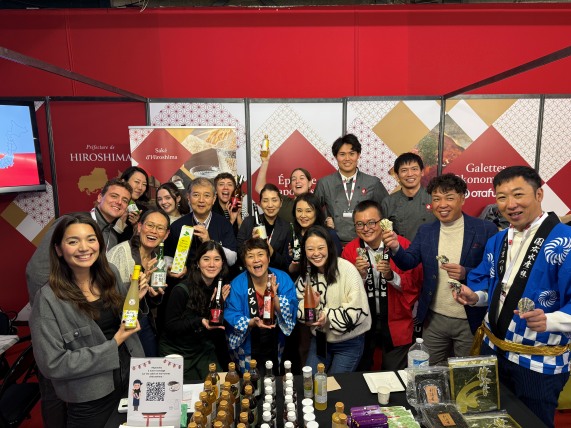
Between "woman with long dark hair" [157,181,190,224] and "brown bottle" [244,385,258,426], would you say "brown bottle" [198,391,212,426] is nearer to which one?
"brown bottle" [244,385,258,426]

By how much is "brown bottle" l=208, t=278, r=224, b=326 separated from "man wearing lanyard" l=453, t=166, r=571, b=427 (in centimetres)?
166

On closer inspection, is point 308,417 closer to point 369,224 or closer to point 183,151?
point 369,224

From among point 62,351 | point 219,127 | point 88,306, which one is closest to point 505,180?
point 88,306

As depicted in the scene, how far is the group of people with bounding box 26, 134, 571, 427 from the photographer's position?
2.04 m

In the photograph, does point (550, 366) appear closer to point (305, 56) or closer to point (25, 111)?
point (305, 56)

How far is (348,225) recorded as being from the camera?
158 inches

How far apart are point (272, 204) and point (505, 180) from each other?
6.21 ft

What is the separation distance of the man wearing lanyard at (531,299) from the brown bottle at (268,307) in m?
1.33

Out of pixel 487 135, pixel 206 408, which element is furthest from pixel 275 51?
pixel 206 408

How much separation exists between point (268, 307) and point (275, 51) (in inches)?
146

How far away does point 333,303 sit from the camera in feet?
9.18

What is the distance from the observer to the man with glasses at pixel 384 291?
118 inches

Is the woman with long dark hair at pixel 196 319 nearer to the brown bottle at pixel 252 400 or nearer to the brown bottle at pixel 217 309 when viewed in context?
the brown bottle at pixel 217 309

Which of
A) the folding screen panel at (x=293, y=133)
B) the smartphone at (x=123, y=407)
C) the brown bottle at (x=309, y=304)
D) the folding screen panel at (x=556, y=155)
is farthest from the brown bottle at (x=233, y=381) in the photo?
the folding screen panel at (x=556, y=155)
